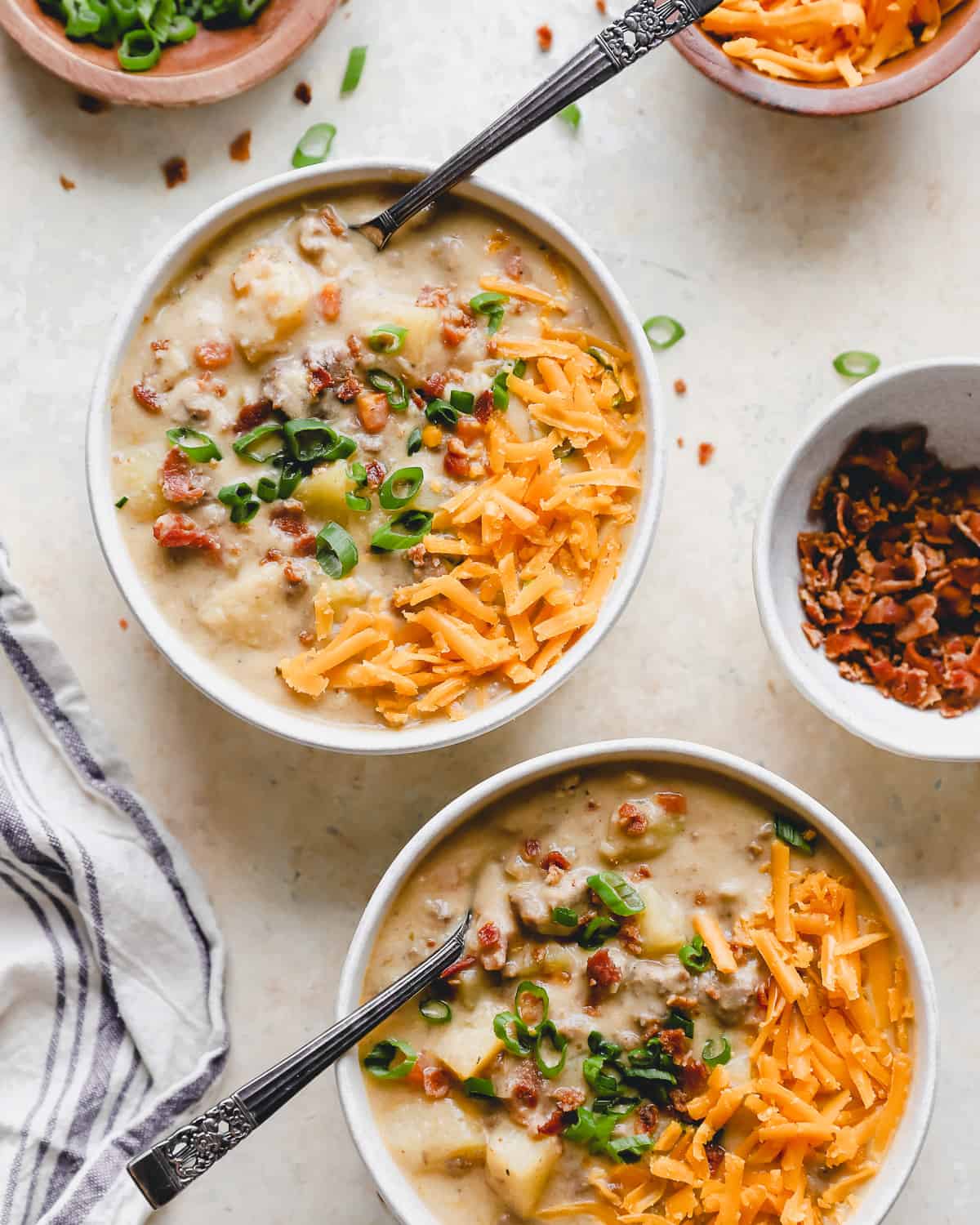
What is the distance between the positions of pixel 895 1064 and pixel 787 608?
3.25 ft

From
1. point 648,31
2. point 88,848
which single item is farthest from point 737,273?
point 88,848

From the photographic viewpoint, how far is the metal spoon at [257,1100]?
8.30 feet

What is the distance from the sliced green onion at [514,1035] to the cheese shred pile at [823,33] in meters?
2.12

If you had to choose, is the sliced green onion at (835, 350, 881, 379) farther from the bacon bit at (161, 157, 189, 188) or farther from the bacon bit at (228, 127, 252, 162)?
the bacon bit at (161, 157, 189, 188)

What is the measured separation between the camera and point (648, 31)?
2.79m

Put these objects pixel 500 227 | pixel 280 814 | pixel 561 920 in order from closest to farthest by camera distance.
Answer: pixel 561 920, pixel 500 227, pixel 280 814

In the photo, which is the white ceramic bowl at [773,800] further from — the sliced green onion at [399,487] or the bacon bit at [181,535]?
the bacon bit at [181,535]

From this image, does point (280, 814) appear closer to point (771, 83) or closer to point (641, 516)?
point (641, 516)

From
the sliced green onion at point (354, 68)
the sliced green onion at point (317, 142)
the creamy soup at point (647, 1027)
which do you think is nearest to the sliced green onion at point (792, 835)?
the creamy soup at point (647, 1027)

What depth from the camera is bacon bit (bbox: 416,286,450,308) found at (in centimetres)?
283

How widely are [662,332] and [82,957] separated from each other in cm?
201

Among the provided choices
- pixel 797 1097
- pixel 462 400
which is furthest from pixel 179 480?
pixel 797 1097

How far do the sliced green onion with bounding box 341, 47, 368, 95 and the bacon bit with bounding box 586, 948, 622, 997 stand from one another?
2094mm

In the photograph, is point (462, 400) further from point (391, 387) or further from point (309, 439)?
point (309, 439)
